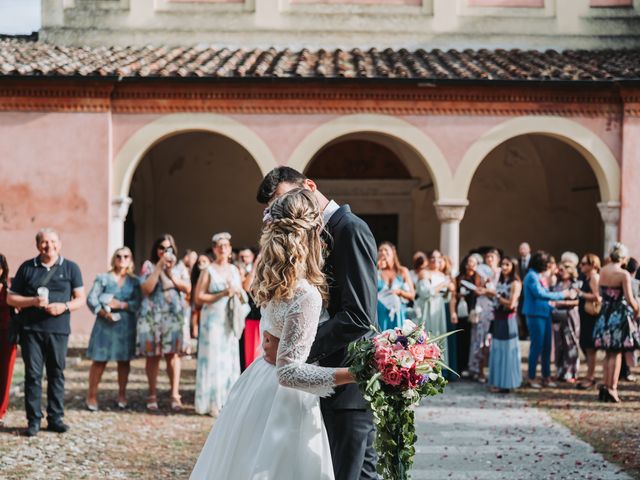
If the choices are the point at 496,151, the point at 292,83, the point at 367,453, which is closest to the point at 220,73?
the point at 292,83

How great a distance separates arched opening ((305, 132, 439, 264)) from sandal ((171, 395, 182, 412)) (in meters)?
11.7

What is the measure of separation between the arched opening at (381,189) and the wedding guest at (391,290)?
956 cm

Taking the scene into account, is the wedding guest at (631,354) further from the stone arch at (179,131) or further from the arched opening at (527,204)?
the arched opening at (527,204)

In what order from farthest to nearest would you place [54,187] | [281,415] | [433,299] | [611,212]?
[611,212] → [54,187] → [433,299] → [281,415]

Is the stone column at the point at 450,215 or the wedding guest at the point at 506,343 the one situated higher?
the stone column at the point at 450,215

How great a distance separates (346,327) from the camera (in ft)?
13.0

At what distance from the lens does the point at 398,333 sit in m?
→ 3.84

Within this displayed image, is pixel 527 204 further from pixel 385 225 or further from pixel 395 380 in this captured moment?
pixel 395 380

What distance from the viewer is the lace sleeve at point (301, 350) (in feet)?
12.4

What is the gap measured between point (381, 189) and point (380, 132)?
17.5 feet

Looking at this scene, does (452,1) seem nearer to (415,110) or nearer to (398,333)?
(415,110)

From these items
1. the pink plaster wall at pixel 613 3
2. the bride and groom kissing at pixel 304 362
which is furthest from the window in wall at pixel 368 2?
the bride and groom kissing at pixel 304 362

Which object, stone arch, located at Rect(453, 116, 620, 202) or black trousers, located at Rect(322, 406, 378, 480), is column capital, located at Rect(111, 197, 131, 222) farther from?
black trousers, located at Rect(322, 406, 378, 480)

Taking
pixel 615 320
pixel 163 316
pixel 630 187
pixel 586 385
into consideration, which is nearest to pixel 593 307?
pixel 586 385
